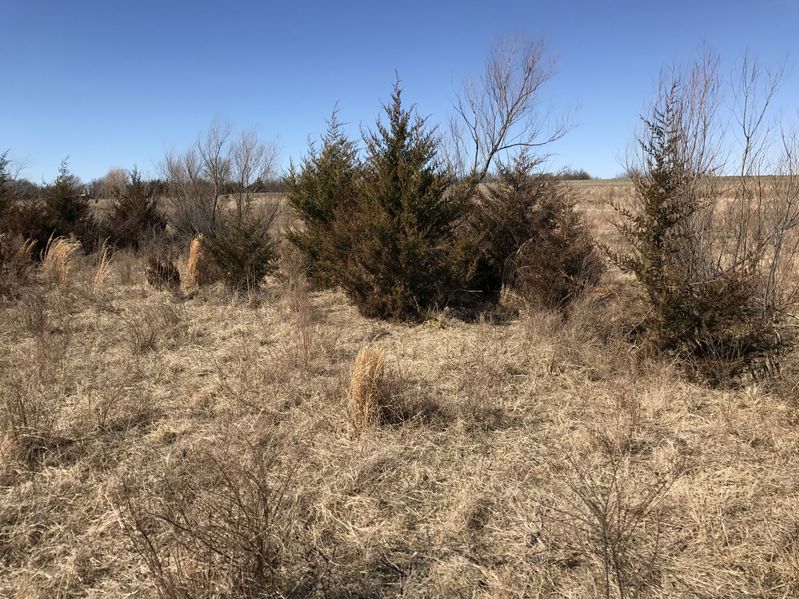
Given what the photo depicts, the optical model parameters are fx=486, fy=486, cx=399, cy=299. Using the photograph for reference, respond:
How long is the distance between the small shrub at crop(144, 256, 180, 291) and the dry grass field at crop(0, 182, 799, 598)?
2975mm

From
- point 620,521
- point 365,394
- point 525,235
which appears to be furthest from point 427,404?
point 525,235

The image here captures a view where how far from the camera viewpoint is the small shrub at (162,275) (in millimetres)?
8773

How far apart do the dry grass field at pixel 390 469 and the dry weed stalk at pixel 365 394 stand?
0.02m

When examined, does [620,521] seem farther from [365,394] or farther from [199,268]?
[199,268]

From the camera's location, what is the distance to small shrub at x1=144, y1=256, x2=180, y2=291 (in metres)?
8.77

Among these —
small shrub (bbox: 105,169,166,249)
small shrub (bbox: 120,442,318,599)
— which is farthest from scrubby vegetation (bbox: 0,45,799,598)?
small shrub (bbox: 105,169,166,249)

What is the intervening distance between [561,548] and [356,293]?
522 centimetres

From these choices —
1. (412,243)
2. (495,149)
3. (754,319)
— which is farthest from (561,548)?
(495,149)

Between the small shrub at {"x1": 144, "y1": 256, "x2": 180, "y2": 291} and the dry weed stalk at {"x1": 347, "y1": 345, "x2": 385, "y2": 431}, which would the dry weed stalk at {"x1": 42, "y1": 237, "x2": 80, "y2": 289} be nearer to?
the small shrub at {"x1": 144, "y1": 256, "x2": 180, "y2": 291}

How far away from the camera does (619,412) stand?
3.86 metres

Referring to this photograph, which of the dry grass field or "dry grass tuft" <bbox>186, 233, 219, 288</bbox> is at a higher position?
"dry grass tuft" <bbox>186, 233, 219, 288</bbox>

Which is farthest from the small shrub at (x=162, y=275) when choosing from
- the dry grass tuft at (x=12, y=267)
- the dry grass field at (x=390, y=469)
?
the dry grass field at (x=390, y=469)

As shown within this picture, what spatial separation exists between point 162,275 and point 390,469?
7.32 m

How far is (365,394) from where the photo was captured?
12.1 feet
